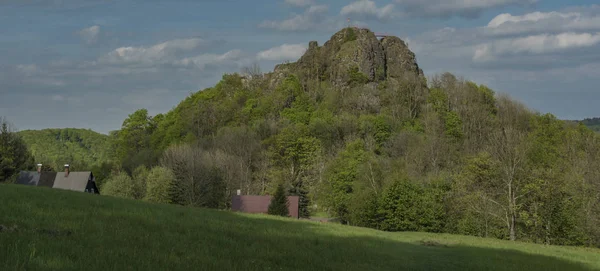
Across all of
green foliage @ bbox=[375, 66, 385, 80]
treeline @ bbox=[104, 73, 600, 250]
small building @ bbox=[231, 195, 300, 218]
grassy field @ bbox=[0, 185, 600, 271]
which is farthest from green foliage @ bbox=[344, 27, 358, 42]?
grassy field @ bbox=[0, 185, 600, 271]

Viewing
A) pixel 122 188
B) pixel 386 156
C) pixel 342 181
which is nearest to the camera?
pixel 342 181

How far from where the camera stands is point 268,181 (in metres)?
102

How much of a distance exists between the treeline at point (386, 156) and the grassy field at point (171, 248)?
34244 millimetres

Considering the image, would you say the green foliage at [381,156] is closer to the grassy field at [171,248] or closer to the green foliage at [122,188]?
the green foliage at [122,188]

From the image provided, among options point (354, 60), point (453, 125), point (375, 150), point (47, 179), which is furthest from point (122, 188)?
point (354, 60)

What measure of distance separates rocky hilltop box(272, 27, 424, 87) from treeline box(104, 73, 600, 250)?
5797 mm

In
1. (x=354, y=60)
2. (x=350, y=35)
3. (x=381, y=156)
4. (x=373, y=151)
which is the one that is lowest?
(x=381, y=156)

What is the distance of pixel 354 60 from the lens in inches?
5945

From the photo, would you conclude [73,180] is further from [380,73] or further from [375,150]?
[380,73]

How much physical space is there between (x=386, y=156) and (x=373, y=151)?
2.89 m

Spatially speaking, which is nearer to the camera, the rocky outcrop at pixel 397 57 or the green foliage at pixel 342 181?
the green foliage at pixel 342 181

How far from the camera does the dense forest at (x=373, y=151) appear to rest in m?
61.0

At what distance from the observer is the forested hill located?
60969 mm

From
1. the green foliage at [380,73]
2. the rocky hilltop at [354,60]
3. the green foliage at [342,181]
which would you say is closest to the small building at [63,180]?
the green foliage at [342,181]
